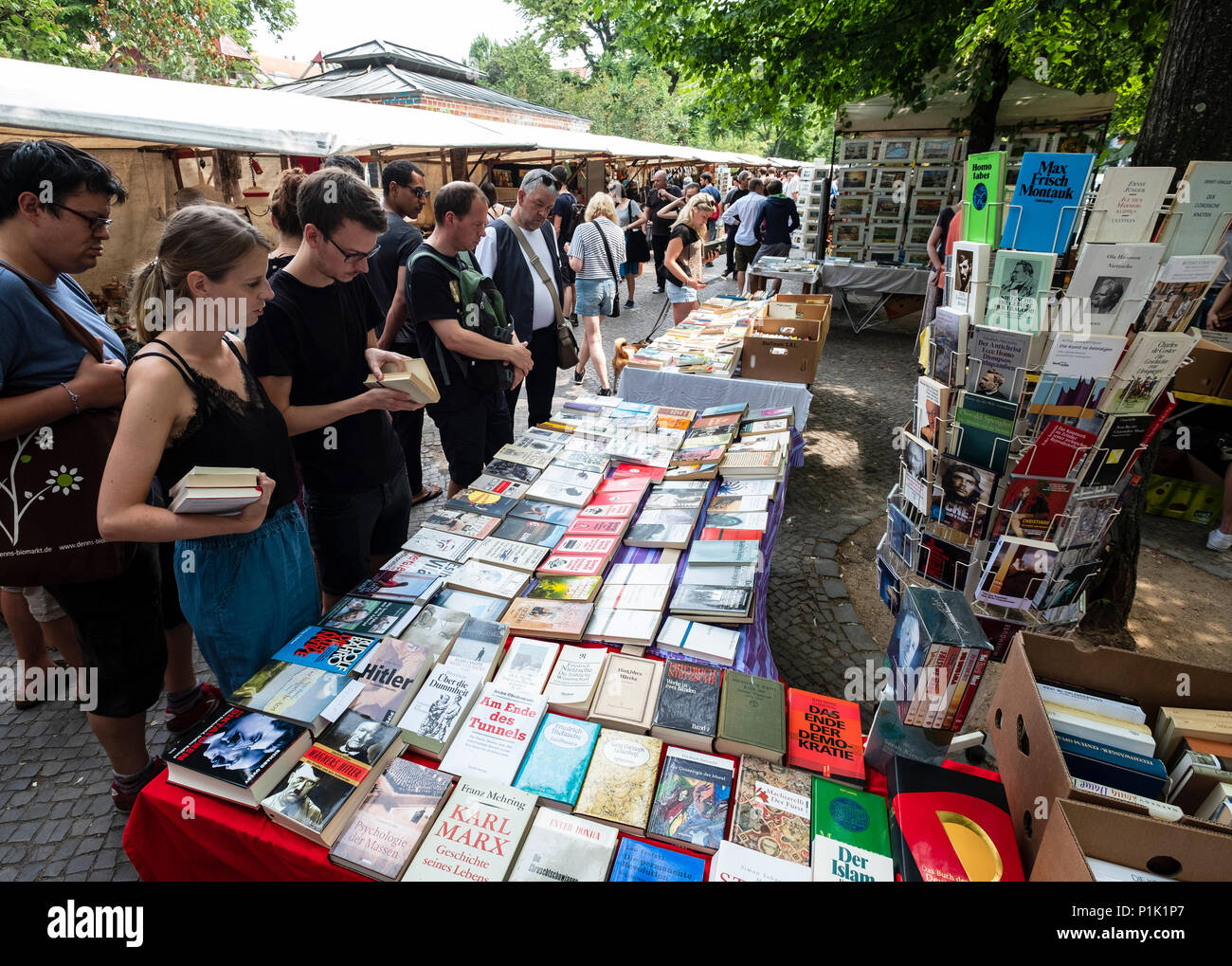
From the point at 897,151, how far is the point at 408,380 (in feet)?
29.3

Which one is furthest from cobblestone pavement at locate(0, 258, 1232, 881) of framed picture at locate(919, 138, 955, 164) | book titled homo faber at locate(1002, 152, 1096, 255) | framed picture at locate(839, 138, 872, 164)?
framed picture at locate(839, 138, 872, 164)

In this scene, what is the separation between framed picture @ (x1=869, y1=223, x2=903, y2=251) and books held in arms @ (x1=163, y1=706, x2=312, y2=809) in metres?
9.61

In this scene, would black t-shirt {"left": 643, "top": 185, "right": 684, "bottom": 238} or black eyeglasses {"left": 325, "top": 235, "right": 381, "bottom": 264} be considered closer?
black eyeglasses {"left": 325, "top": 235, "right": 381, "bottom": 264}

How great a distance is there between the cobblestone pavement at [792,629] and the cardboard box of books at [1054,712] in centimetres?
135

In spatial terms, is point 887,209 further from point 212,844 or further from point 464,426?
point 212,844

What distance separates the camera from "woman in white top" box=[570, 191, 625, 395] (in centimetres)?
557

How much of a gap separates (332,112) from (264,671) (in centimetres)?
609

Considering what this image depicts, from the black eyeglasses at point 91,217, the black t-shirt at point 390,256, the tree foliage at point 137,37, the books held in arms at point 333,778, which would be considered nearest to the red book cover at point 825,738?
the books held in arms at point 333,778

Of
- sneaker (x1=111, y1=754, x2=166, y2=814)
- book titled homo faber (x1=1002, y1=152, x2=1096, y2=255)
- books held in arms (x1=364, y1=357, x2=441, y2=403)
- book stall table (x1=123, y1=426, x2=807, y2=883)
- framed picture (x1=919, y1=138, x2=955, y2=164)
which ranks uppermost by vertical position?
framed picture (x1=919, y1=138, x2=955, y2=164)

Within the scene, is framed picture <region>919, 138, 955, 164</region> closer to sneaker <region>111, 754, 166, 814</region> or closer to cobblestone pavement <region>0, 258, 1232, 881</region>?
cobblestone pavement <region>0, 258, 1232, 881</region>

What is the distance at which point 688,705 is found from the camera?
154 cm

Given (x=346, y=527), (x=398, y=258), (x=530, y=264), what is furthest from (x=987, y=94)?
(x=346, y=527)

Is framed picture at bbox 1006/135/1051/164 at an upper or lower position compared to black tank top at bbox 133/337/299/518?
upper

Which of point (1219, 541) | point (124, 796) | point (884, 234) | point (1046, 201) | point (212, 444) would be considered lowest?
point (124, 796)
